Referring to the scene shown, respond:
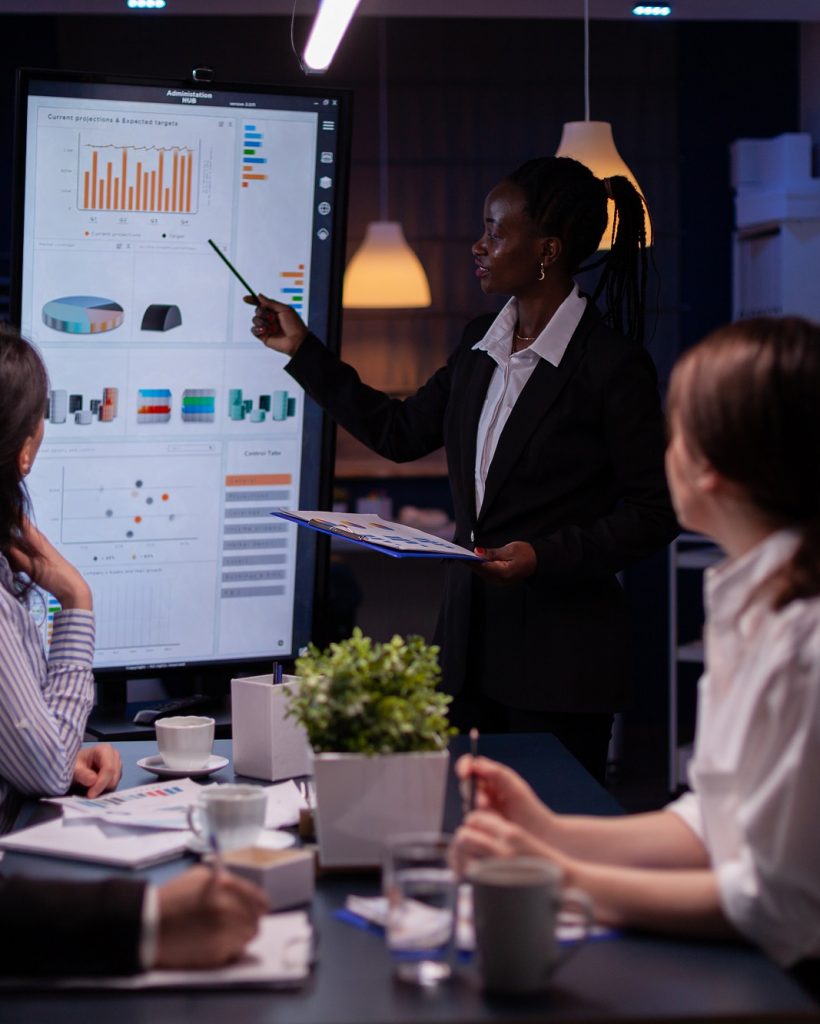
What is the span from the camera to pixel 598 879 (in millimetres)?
1223

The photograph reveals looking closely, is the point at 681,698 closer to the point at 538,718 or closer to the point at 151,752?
the point at 538,718

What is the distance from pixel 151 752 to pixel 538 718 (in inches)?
28.9

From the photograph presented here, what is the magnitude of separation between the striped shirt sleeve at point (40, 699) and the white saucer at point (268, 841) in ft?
0.94

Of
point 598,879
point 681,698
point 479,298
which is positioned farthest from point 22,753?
point 479,298

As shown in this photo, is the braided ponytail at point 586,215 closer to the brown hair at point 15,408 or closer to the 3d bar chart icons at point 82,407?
the 3d bar chart icons at point 82,407

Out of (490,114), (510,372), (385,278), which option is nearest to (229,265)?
(510,372)

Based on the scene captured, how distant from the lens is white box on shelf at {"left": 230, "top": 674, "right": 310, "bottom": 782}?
178cm

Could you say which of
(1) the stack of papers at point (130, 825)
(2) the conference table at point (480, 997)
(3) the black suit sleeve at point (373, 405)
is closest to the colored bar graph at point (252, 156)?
(3) the black suit sleeve at point (373, 405)

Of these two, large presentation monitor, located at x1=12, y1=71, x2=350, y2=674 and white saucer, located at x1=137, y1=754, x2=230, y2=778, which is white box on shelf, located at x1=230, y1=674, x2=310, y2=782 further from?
large presentation monitor, located at x1=12, y1=71, x2=350, y2=674

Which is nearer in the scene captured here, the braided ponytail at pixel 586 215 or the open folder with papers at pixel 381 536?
the open folder with papers at pixel 381 536

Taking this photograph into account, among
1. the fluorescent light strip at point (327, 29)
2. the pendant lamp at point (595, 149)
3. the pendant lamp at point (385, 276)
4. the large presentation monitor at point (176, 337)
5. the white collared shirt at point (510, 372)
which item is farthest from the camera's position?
the pendant lamp at point (385, 276)

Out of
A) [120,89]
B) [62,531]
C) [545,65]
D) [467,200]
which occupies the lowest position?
[62,531]

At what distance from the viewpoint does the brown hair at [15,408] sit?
1.80 meters

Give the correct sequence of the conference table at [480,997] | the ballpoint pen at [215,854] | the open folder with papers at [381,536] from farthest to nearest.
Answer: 1. the open folder with papers at [381,536]
2. the ballpoint pen at [215,854]
3. the conference table at [480,997]
